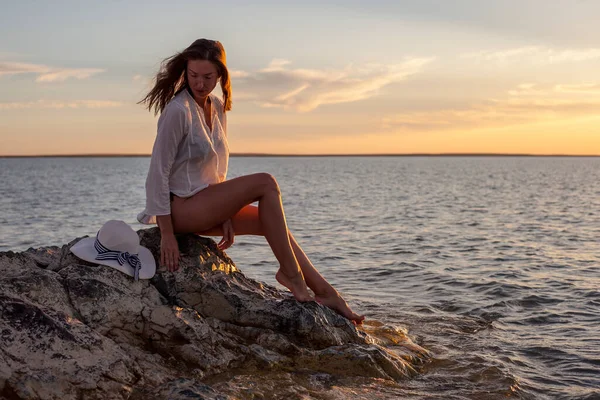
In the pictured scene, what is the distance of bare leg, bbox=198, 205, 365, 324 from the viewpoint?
18.7ft

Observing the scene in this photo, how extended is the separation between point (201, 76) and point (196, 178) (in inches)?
34.5

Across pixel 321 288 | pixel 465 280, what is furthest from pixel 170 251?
pixel 465 280

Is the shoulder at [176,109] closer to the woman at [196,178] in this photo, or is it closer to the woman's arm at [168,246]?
the woman at [196,178]

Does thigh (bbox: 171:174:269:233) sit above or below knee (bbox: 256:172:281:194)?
below

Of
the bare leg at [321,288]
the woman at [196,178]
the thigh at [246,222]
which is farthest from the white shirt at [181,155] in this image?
the bare leg at [321,288]

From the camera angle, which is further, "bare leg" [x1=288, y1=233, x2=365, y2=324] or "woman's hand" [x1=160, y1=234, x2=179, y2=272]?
"bare leg" [x1=288, y1=233, x2=365, y2=324]

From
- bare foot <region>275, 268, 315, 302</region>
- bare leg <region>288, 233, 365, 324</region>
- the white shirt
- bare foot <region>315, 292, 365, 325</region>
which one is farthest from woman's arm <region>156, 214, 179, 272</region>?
bare foot <region>315, 292, 365, 325</region>

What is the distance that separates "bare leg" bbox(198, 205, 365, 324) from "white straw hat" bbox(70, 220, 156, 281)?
743 millimetres

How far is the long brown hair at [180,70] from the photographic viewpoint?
5.27m

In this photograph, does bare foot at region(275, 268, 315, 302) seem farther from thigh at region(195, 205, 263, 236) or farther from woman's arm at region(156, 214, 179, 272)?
woman's arm at region(156, 214, 179, 272)

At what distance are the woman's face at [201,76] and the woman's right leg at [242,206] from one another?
0.84m

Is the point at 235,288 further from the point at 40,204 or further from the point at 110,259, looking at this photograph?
the point at 40,204

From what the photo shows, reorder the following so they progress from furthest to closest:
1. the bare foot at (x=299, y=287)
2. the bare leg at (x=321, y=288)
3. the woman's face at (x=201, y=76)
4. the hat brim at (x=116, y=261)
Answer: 1. the bare leg at (x=321, y=288)
2. the bare foot at (x=299, y=287)
3. the woman's face at (x=201, y=76)
4. the hat brim at (x=116, y=261)

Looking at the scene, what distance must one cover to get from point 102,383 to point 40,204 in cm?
2542
